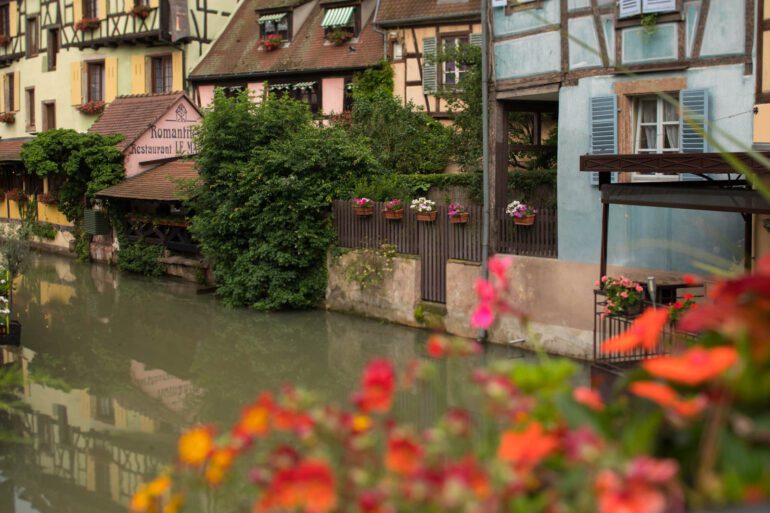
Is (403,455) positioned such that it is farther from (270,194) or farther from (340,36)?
(340,36)

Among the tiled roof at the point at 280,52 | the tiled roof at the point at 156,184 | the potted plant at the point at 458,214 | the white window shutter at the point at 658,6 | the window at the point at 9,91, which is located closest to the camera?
the white window shutter at the point at 658,6

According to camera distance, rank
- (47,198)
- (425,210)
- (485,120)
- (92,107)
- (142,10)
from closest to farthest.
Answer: (485,120), (425,210), (142,10), (47,198), (92,107)

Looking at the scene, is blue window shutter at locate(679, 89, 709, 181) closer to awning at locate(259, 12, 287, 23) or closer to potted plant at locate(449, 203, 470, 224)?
potted plant at locate(449, 203, 470, 224)

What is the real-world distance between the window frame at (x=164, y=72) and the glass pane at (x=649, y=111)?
1831 cm

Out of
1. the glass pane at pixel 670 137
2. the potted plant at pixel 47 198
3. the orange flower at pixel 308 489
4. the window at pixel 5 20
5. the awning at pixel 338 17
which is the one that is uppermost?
the window at pixel 5 20

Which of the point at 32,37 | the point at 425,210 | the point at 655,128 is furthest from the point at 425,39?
the point at 32,37

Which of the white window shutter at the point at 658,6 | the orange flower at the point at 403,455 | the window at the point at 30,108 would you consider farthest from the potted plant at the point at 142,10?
the orange flower at the point at 403,455

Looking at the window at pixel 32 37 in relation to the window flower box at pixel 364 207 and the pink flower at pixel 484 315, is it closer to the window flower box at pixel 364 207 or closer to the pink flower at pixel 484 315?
the window flower box at pixel 364 207

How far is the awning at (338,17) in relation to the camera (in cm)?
2305

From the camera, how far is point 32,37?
1271 inches

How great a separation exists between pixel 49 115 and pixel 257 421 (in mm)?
32422

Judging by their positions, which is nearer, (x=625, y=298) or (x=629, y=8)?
(x=625, y=298)

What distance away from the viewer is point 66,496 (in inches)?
315

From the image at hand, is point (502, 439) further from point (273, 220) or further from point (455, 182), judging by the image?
point (455, 182)
